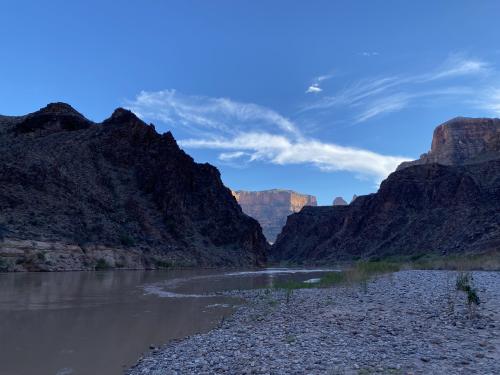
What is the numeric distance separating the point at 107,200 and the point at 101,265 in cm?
2046

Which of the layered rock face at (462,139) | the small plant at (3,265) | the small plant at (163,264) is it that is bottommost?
the small plant at (163,264)

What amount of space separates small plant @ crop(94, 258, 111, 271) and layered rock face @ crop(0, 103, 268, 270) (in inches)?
19.1

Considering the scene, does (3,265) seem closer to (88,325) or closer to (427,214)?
(88,325)

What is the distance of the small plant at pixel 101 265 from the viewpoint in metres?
55.5

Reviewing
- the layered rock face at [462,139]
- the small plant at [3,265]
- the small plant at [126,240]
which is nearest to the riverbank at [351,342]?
the small plant at [3,265]

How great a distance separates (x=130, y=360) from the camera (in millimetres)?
10938

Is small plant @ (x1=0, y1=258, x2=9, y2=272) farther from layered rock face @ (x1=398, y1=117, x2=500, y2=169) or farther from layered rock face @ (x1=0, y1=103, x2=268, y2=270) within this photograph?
layered rock face @ (x1=398, y1=117, x2=500, y2=169)

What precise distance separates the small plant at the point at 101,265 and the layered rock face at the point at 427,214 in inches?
2199

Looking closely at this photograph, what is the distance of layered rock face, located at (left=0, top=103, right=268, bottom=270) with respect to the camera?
5256 cm

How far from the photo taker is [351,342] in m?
10.7

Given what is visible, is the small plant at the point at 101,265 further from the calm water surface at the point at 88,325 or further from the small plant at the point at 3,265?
the calm water surface at the point at 88,325

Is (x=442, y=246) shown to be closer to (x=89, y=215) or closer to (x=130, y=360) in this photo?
(x=89, y=215)

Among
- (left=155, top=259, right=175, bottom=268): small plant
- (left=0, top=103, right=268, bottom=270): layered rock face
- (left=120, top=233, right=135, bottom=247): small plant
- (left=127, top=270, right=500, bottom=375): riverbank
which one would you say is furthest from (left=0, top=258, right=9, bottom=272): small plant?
(left=127, top=270, right=500, bottom=375): riverbank

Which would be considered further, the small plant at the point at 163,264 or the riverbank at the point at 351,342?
the small plant at the point at 163,264
